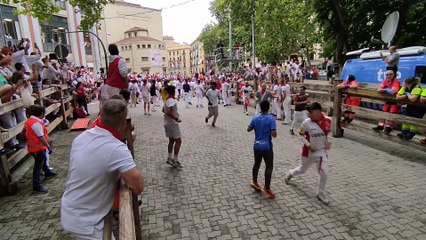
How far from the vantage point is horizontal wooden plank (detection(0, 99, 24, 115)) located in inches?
227

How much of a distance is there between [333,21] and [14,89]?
15.6 m

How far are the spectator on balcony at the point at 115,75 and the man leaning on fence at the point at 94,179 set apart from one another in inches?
158

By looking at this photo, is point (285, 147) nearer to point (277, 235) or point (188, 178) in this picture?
point (188, 178)

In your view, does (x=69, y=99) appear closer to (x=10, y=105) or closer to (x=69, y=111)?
(x=69, y=111)

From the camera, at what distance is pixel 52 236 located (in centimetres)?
396

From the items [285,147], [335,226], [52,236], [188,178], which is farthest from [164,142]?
[335,226]

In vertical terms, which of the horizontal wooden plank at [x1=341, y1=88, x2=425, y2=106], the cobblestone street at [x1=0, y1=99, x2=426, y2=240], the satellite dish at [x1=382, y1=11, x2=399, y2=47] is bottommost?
the cobblestone street at [x1=0, y1=99, x2=426, y2=240]

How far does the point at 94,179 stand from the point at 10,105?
5.43 m

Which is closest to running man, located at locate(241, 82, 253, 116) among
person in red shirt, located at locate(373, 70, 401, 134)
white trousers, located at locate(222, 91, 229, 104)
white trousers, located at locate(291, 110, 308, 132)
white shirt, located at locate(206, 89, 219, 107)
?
white trousers, located at locate(222, 91, 229, 104)

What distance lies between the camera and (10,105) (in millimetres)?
6164

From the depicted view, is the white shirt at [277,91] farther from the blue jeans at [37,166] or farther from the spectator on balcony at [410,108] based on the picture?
the blue jeans at [37,166]

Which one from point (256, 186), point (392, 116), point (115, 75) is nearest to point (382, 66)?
point (392, 116)

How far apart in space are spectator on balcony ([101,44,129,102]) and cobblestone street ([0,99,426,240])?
1967 millimetres

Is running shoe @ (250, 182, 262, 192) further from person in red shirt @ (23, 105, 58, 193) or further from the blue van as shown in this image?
the blue van
